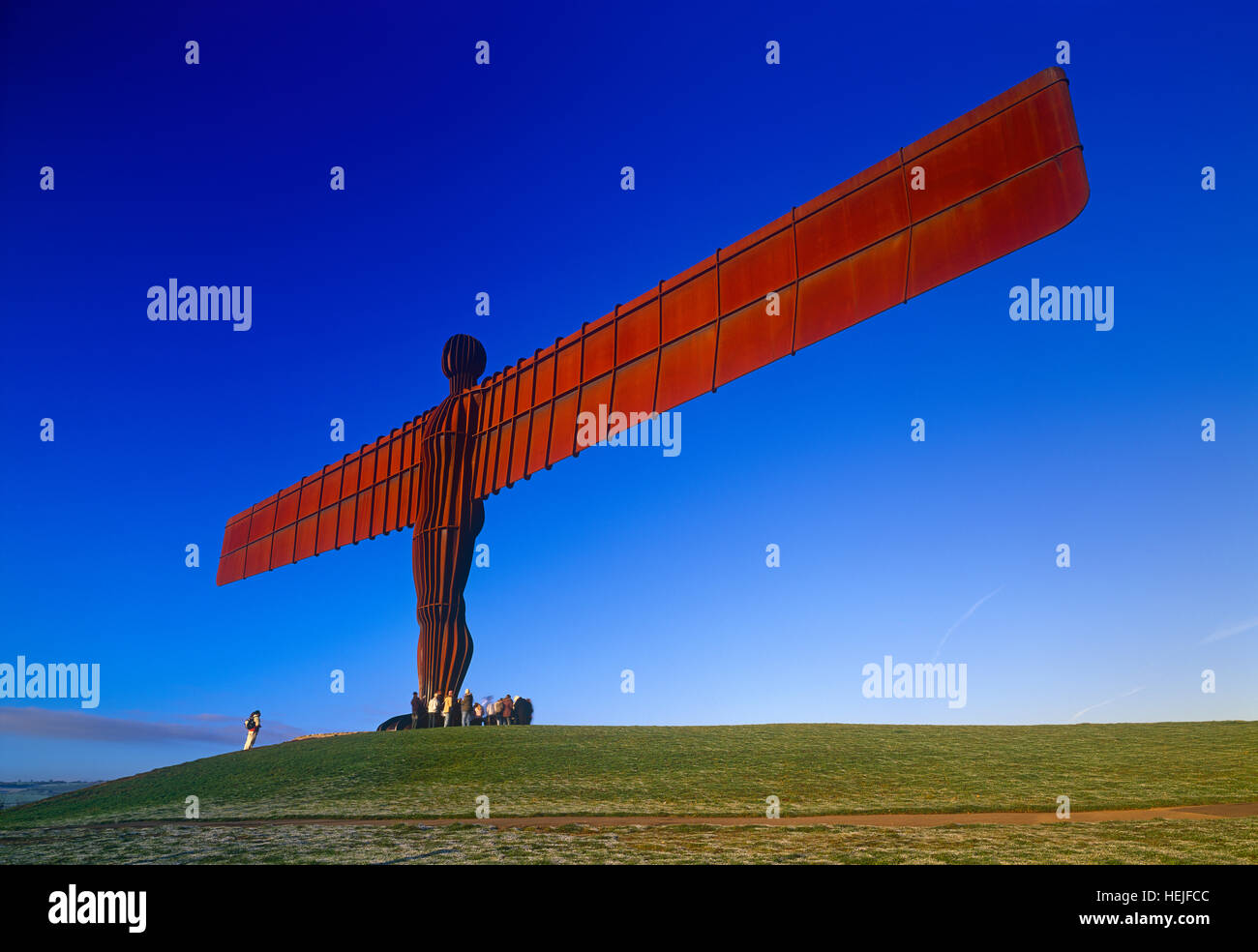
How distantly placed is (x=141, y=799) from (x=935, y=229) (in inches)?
777

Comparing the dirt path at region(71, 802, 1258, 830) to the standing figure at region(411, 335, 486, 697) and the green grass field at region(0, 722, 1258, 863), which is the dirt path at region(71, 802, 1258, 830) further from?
the standing figure at region(411, 335, 486, 697)

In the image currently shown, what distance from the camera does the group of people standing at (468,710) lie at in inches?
930

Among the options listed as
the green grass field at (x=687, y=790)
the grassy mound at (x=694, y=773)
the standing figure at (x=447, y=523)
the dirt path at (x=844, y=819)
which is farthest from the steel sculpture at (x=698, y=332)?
the dirt path at (x=844, y=819)

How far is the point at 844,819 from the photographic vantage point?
1348cm

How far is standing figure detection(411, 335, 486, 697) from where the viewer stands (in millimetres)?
23844

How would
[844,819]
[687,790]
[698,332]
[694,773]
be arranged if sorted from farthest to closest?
[698,332], [694,773], [687,790], [844,819]

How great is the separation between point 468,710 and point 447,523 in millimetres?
5229

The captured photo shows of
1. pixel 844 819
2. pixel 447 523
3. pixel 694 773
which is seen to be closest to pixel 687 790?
pixel 694 773

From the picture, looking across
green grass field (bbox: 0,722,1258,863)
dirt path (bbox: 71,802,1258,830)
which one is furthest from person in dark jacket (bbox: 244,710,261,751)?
dirt path (bbox: 71,802,1258,830)

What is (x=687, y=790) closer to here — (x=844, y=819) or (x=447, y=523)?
(x=844, y=819)

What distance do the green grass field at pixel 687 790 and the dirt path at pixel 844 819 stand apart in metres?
0.39
